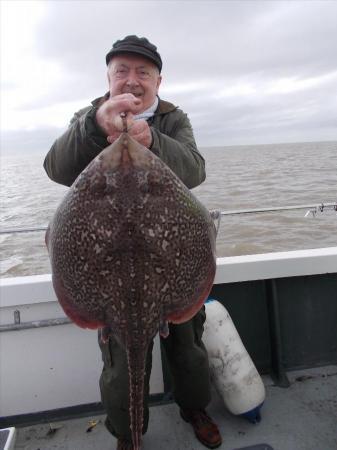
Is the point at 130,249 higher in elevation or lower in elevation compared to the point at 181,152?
lower

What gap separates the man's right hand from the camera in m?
1.76

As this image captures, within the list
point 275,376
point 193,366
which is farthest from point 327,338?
point 193,366

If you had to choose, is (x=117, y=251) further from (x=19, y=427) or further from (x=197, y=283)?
(x=19, y=427)

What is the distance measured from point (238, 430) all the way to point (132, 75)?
2.83 m

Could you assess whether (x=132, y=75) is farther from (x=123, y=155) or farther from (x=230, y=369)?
(x=230, y=369)

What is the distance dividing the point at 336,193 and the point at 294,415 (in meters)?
14.8

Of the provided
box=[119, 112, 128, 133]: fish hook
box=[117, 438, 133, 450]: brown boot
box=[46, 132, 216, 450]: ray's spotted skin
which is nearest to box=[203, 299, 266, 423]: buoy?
box=[117, 438, 133, 450]: brown boot

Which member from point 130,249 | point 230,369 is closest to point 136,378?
point 130,249

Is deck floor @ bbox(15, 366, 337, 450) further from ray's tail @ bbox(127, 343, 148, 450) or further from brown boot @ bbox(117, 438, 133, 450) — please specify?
ray's tail @ bbox(127, 343, 148, 450)

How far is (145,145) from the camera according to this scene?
1915 millimetres

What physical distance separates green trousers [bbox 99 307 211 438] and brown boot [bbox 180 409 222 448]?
0.12 metres

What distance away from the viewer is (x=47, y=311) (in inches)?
138

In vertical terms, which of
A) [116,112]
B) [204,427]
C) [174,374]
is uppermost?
[116,112]

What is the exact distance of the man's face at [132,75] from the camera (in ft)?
7.98
